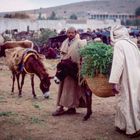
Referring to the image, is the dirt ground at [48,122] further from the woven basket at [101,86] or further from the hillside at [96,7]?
the hillside at [96,7]

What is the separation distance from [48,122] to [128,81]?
2.09 m

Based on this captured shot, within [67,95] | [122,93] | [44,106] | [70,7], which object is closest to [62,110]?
[67,95]

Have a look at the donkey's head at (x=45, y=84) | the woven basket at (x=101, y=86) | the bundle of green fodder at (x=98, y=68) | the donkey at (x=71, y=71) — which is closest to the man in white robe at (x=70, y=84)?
the donkey at (x=71, y=71)

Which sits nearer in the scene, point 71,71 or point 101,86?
point 101,86

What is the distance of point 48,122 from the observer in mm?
8148

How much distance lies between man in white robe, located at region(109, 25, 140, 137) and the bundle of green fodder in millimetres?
318

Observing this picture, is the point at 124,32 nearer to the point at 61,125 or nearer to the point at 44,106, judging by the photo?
the point at 61,125

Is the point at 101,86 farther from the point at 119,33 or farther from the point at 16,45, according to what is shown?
the point at 16,45

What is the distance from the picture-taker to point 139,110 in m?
6.80

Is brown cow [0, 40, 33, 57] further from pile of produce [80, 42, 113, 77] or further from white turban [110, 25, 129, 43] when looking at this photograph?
white turban [110, 25, 129, 43]

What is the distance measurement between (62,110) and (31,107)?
1.16m

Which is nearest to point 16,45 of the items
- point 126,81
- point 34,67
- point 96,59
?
point 34,67

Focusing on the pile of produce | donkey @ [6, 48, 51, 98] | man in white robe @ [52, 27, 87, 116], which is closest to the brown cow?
donkey @ [6, 48, 51, 98]

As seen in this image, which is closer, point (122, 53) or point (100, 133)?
point (122, 53)
